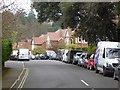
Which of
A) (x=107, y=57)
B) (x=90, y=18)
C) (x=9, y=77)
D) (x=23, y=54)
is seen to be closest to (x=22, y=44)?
(x=23, y=54)

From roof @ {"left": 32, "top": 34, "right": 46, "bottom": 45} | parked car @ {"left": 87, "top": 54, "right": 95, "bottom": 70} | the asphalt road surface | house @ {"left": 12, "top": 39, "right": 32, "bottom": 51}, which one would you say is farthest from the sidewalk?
roof @ {"left": 32, "top": 34, "right": 46, "bottom": 45}

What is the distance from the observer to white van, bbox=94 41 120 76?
2741 centimetres

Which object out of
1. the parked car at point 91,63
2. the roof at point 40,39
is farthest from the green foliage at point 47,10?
the roof at point 40,39

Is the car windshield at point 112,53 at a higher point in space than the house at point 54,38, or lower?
lower

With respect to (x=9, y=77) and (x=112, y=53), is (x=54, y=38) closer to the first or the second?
(x=112, y=53)

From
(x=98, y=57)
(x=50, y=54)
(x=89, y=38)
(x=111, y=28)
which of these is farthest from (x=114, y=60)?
(x=50, y=54)

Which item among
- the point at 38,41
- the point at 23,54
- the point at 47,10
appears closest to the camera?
the point at 47,10

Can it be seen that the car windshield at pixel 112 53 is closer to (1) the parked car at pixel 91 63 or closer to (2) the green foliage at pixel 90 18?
(2) the green foliage at pixel 90 18

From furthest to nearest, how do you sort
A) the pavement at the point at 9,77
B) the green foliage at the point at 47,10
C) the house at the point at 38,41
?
the house at the point at 38,41
the green foliage at the point at 47,10
the pavement at the point at 9,77

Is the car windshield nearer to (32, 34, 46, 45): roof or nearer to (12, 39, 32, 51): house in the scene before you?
(12, 39, 32, 51): house

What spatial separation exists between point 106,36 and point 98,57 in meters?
11.1

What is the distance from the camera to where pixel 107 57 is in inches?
1134

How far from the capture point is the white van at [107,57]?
2741cm

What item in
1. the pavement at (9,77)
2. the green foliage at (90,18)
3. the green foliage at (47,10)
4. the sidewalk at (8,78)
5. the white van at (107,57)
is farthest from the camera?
the green foliage at (47,10)
